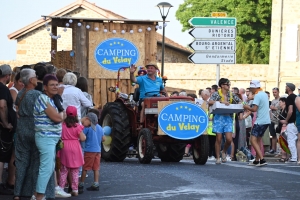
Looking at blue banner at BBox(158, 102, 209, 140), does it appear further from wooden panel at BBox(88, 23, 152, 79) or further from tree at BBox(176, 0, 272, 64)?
Answer: tree at BBox(176, 0, 272, 64)

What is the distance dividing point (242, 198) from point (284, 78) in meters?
39.1

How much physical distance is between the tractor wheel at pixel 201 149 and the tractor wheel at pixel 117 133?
1386 millimetres

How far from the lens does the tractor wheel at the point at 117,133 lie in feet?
63.3

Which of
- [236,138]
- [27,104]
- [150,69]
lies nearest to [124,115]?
[150,69]

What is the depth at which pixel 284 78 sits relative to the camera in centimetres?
5138

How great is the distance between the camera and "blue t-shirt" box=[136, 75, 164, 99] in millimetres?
19125

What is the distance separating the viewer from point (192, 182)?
14.9 metres

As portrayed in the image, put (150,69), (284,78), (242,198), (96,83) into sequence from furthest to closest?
(284,78) < (96,83) < (150,69) < (242,198)

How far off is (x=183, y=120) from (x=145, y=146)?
3.55 feet

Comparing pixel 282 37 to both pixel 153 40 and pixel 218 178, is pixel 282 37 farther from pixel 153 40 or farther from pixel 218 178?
pixel 218 178

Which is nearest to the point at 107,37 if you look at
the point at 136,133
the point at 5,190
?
the point at 136,133

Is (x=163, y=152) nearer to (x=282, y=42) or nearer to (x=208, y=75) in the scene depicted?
(x=282, y=42)

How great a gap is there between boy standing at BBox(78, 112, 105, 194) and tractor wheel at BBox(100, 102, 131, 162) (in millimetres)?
5237

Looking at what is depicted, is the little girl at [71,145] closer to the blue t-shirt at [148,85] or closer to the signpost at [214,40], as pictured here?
the blue t-shirt at [148,85]
